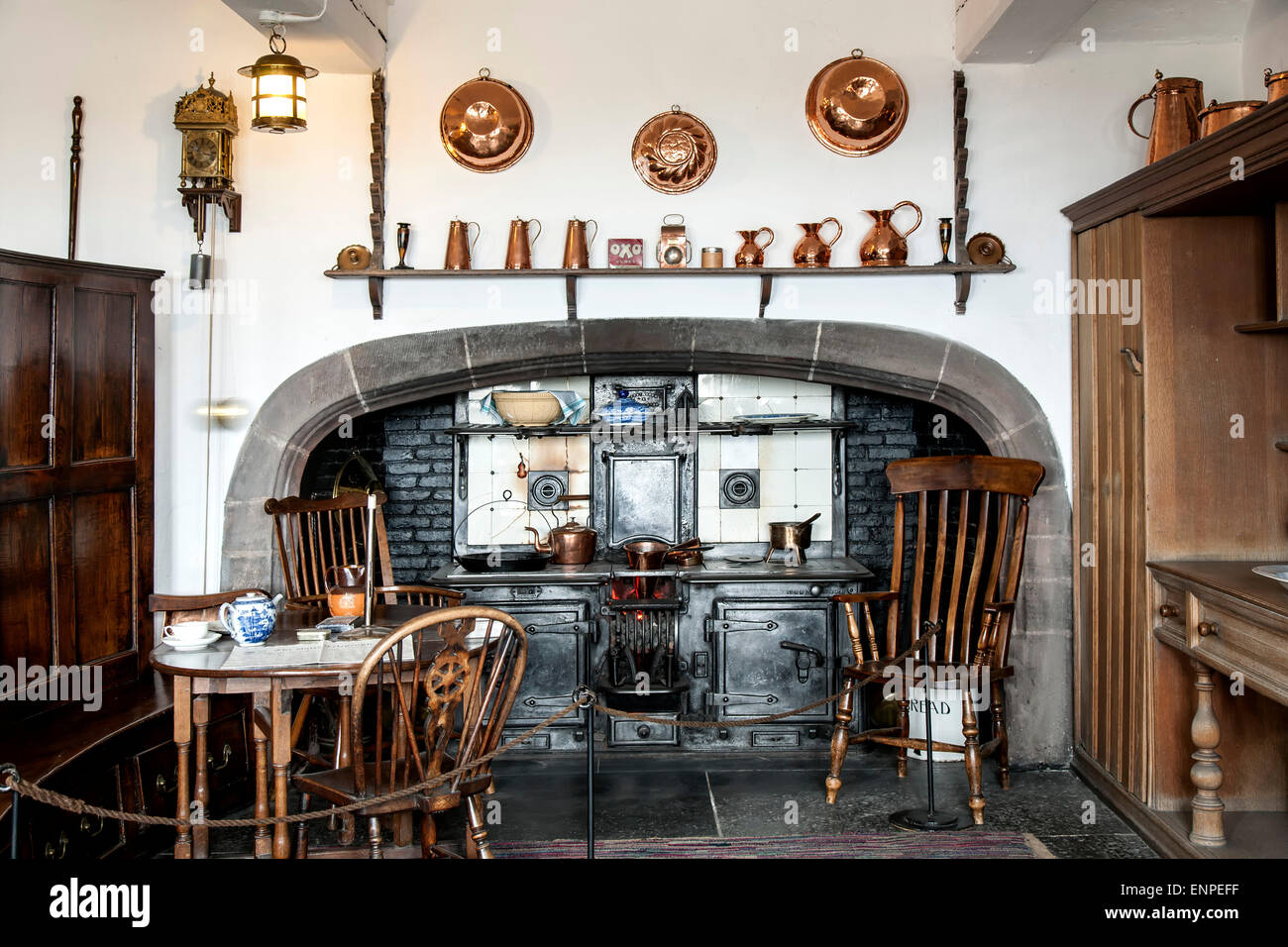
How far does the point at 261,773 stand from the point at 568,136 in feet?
9.17

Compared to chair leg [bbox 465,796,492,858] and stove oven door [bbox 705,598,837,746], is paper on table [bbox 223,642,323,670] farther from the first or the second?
stove oven door [bbox 705,598,837,746]

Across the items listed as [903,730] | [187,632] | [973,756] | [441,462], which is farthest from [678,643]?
[187,632]

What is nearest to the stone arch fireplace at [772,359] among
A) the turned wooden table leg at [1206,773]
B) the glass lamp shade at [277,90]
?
the glass lamp shade at [277,90]

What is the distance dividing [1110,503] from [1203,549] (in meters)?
0.44

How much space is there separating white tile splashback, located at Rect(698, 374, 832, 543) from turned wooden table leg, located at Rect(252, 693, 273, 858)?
8.42 ft

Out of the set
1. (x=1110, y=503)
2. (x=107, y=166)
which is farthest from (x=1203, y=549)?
(x=107, y=166)

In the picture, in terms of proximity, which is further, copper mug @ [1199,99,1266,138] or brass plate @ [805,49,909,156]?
brass plate @ [805,49,909,156]

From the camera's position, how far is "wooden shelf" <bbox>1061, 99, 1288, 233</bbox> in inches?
125

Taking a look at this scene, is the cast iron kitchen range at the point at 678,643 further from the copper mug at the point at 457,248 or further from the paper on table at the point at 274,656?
the paper on table at the point at 274,656

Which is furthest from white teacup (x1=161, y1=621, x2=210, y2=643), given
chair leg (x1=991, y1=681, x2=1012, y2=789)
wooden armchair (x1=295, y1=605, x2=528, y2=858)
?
chair leg (x1=991, y1=681, x2=1012, y2=789)

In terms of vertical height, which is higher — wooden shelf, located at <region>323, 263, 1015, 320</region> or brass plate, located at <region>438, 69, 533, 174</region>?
brass plate, located at <region>438, 69, 533, 174</region>

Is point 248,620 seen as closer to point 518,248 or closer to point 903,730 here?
point 518,248
